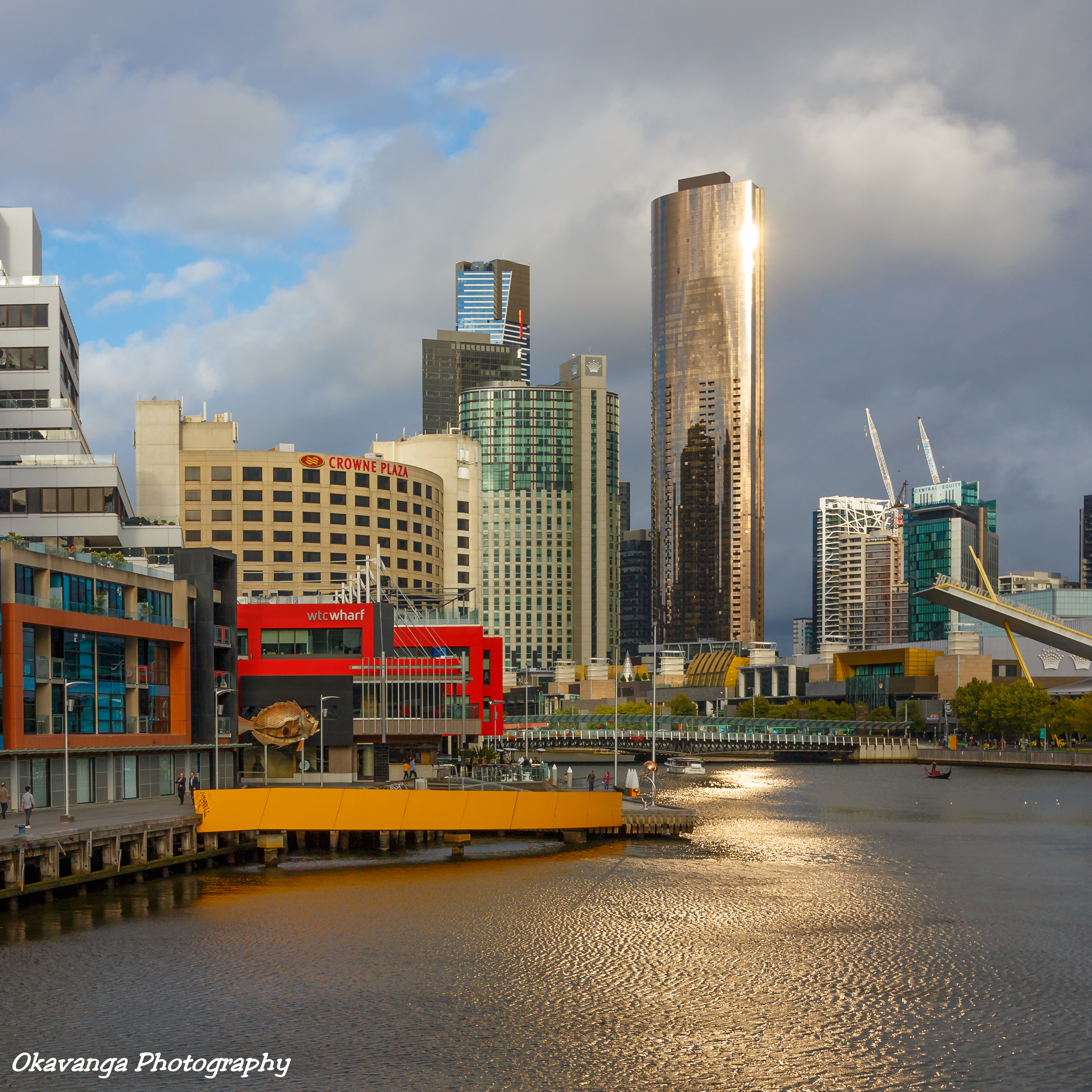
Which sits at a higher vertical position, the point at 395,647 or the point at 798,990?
the point at 395,647

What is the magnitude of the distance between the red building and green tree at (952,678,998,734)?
318ft

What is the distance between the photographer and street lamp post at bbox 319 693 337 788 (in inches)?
3743

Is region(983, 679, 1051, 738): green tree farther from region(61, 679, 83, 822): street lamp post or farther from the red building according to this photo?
region(61, 679, 83, 822): street lamp post

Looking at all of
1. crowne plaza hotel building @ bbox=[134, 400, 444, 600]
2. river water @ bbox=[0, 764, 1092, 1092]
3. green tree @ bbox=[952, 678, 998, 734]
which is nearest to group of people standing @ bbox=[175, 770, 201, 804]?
river water @ bbox=[0, 764, 1092, 1092]

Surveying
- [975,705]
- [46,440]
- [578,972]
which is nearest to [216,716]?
[578,972]

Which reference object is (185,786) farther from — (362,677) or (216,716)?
(362,677)

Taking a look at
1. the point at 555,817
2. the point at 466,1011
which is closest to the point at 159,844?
the point at 555,817

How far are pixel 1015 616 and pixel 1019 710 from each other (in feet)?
43.4

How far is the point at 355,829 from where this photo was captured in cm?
6569

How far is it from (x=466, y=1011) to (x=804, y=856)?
4030cm

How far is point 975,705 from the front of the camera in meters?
194

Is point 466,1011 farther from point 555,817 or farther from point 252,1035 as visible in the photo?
point 555,817

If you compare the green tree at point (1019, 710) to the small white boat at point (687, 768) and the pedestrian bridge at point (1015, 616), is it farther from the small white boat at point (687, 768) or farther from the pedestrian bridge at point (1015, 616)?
the small white boat at point (687, 768)

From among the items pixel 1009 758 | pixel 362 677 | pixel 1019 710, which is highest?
pixel 362 677
